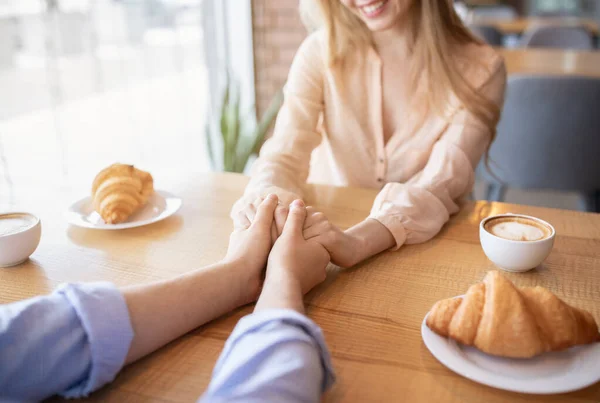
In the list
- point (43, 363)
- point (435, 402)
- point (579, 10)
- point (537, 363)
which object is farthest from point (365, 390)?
point (579, 10)

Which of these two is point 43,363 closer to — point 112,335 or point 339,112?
point 112,335

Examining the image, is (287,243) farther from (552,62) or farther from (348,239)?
(552,62)

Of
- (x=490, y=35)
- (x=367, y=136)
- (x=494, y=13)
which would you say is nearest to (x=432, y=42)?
(x=367, y=136)

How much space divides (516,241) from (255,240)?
41 centimetres

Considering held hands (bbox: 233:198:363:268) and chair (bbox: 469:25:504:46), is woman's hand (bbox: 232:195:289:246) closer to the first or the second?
held hands (bbox: 233:198:363:268)

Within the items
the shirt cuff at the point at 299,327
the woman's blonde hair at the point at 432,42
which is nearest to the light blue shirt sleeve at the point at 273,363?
the shirt cuff at the point at 299,327

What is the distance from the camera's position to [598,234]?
104cm

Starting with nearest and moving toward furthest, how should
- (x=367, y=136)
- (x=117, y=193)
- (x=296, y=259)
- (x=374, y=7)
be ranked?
(x=296, y=259) → (x=117, y=193) → (x=374, y=7) → (x=367, y=136)

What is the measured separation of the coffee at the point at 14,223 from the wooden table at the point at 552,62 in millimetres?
2152

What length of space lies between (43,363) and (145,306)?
0.45 ft

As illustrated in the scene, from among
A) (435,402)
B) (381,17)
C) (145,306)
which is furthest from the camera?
(381,17)

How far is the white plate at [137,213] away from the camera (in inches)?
42.1

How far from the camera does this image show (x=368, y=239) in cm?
95

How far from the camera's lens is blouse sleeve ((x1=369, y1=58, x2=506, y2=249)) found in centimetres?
102
